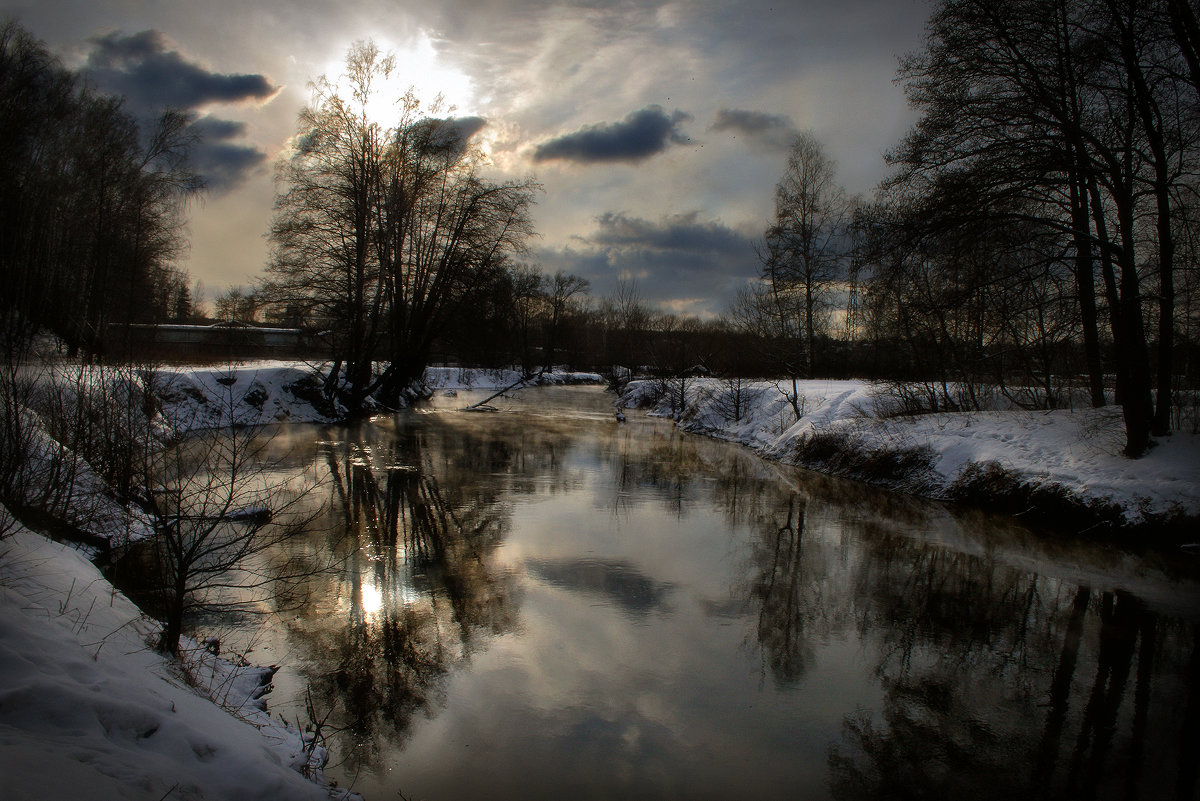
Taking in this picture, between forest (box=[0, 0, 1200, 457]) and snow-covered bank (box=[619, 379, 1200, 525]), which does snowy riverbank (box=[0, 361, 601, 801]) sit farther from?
snow-covered bank (box=[619, 379, 1200, 525])

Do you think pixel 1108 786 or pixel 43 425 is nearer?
pixel 1108 786

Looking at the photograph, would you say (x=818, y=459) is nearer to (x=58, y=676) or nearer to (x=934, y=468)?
(x=934, y=468)

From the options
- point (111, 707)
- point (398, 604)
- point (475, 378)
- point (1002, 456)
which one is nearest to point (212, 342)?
point (475, 378)

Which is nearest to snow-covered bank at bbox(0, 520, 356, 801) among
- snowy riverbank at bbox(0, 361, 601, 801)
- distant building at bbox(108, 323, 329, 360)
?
snowy riverbank at bbox(0, 361, 601, 801)

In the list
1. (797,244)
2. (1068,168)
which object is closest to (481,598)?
(1068,168)

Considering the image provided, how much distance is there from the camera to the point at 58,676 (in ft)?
10.8

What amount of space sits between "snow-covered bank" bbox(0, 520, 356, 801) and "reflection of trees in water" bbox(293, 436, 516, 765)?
54 centimetres

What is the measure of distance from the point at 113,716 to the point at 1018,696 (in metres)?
6.14

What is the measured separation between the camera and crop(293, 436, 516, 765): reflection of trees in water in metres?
4.80

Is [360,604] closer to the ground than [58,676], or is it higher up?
closer to the ground

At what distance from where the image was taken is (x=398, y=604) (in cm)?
662

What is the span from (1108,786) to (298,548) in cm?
825

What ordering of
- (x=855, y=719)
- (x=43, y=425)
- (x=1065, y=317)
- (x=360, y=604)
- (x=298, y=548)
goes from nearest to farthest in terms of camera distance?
1. (x=855, y=719)
2. (x=360, y=604)
3. (x=43, y=425)
4. (x=298, y=548)
5. (x=1065, y=317)

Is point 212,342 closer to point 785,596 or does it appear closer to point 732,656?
point 785,596
